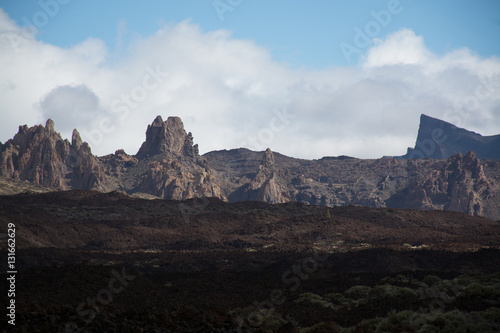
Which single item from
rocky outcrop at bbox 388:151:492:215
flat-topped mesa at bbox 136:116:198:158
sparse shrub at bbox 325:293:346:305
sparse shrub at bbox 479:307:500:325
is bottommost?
sparse shrub at bbox 325:293:346:305

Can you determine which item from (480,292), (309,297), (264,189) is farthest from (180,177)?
(480,292)

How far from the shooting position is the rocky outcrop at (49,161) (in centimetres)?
14388

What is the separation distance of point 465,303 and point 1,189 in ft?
324

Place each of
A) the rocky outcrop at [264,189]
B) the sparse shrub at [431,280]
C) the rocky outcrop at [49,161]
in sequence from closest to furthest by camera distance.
Result: the sparse shrub at [431,280] < the rocky outcrop at [49,161] < the rocky outcrop at [264,189]

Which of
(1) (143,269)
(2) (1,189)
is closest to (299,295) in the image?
(1) (143,269)

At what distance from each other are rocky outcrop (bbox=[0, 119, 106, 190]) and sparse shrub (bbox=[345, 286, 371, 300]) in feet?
407

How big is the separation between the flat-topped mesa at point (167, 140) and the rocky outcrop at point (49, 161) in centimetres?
3037

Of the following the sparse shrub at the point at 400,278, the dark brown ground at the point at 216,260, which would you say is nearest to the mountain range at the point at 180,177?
the dark brown ground at the point at 216,260

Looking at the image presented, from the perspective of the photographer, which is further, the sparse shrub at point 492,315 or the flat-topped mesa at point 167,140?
the flat-topped mesa at point 167,140

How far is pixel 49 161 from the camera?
14838cm

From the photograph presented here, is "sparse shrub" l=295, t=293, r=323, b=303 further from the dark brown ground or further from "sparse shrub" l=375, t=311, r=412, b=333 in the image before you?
"sparse shrub" l=375, t=311, r=412, b=333

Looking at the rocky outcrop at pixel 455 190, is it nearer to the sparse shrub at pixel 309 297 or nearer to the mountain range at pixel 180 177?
the mountain range at pixel 180 177

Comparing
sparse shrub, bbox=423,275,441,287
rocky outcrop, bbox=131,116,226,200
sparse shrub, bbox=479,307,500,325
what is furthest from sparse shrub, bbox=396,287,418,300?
rocky outcrop, bbox=131,116,226,200

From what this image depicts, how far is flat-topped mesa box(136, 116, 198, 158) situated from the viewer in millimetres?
186875
